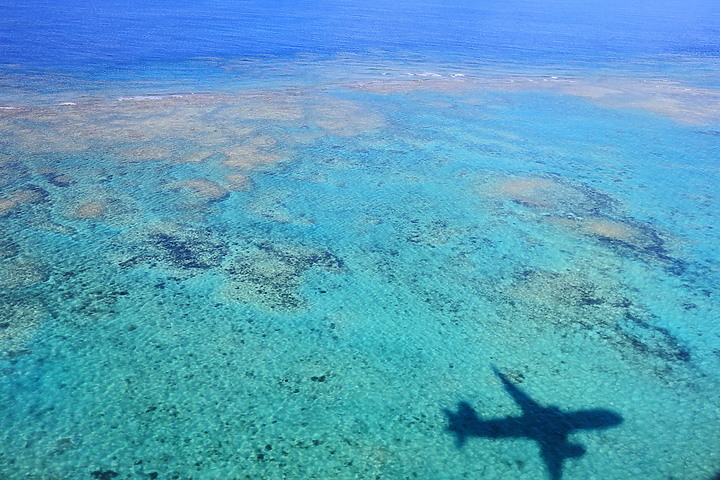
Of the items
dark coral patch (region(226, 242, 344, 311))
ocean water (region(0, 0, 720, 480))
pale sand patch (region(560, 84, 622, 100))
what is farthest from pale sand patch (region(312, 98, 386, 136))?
pale sand patch (region(560, 84, 622, 100))

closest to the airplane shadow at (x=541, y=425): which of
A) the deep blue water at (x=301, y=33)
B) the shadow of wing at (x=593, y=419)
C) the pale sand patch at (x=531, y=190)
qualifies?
the shadow of wing at (x=593, y=419)

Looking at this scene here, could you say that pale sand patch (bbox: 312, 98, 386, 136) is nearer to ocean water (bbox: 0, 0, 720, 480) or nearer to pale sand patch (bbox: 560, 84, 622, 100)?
ocean water (bbox: 0, 0, 720, 480)

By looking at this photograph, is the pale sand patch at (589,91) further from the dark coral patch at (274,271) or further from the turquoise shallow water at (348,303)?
the dark coral patch at (274,271)

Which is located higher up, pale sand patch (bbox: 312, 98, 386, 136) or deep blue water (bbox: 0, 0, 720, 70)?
deep blue water (bbox: 0, 0, 720, 70)

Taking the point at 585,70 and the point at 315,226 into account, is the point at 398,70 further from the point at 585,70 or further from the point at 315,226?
the point at 315,226

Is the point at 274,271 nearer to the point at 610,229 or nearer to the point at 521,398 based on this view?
the point at 521,398
